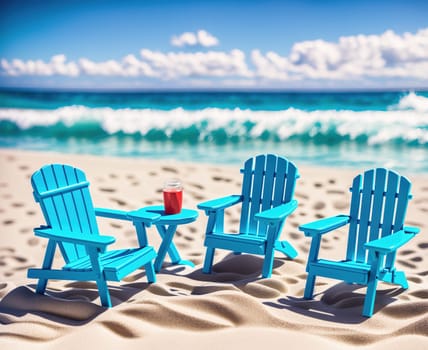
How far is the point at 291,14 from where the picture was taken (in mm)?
18812

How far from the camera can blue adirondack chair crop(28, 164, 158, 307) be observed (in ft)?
9.37

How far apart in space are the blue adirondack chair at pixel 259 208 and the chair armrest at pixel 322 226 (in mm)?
274

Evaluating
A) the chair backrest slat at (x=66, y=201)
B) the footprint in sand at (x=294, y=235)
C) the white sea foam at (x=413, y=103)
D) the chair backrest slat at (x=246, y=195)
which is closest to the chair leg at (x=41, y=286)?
the chair backrest slat at (x=66, y=201)

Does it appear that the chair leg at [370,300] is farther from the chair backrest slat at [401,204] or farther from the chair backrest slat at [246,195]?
the chair backrest slat at [246,195]

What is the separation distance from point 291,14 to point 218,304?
1742 cm

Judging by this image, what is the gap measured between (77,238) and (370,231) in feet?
5.79

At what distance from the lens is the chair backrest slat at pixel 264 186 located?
3.72m

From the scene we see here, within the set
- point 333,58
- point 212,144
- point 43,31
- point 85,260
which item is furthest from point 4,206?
point 43,31

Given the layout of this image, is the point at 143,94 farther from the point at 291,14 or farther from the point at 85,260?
the point at 85,260

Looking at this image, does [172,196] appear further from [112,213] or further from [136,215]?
[112,213]

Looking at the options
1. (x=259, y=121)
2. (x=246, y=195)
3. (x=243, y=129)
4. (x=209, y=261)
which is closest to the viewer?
(x=209, y=261)

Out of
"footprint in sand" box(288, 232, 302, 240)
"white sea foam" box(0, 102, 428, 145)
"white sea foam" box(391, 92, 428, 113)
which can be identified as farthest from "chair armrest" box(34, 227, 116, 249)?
"white sea foam" box(391, 92, 428, 113)

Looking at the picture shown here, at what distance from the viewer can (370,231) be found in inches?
131

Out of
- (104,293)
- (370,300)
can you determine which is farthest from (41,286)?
(370,300)
